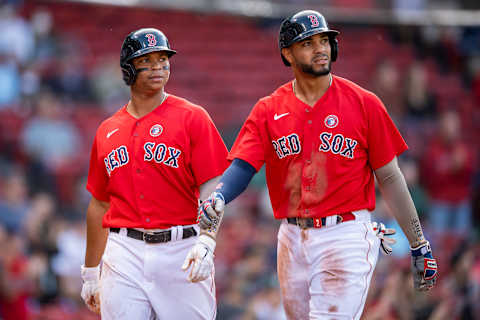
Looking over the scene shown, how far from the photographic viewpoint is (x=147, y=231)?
167 inches

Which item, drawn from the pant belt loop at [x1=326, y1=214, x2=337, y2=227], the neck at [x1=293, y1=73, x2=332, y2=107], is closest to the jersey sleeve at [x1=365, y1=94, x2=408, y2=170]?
the neck at [x1=293, y1=73, x2=332, y2=107]

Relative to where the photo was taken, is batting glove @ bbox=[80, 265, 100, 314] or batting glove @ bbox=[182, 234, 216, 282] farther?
batting glove @ bbox=[80, 265, 100, 314]

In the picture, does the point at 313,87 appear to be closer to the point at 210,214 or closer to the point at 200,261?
the point at 210,214

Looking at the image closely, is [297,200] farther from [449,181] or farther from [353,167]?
[449,181]

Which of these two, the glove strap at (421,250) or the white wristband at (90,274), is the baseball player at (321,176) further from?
the white wristband at (90,274)

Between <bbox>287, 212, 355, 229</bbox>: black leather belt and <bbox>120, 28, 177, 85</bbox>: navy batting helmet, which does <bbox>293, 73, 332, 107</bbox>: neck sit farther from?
<bbox>120, 28, 177, 85</bbox>: navy batting helmet

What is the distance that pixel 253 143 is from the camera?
13.9 feet

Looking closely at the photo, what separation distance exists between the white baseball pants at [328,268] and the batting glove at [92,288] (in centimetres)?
121

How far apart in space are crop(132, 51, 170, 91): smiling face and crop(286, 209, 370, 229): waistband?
44.0 inches

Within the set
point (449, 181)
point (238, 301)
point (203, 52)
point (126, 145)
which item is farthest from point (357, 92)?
point (203, 52)

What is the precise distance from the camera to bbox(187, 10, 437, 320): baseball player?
402cm

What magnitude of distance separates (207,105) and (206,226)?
933cm

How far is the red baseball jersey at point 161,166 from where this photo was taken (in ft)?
14.0

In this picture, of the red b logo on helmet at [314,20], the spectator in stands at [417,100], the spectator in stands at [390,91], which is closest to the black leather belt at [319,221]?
the red b logo on helmet at [314,20]
